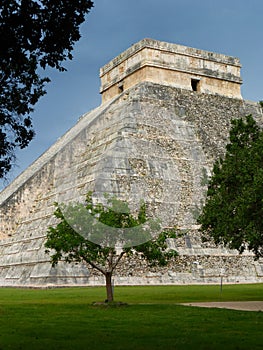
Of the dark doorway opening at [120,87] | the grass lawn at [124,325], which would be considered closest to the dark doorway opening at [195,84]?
the dark doorway opening at [120,87]

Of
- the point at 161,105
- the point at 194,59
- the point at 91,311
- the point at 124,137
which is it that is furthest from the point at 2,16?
the point at 194,59

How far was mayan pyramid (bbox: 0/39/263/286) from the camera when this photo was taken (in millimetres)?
23609

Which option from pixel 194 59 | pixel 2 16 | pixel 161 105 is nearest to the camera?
pixel 2 16

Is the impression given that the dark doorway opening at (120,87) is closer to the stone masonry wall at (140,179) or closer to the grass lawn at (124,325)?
the stone masonry wall at (140,179)

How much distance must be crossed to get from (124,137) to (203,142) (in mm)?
4973

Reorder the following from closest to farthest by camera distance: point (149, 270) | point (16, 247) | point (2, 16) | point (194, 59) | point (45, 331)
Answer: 1. point (2, 16)
2. point (45, 331)
3. point (149, 270)
4. point (16, 247)
5. point (194, 59)

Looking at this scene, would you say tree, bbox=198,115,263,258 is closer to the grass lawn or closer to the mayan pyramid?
the grass lawn

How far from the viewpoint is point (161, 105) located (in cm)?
2889

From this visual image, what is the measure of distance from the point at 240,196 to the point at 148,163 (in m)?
9.74

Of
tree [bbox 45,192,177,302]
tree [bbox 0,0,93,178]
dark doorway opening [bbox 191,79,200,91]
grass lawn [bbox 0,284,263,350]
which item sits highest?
dark doorway opening [bbox 191,79,200,91]

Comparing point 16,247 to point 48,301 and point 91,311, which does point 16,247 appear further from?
point 91,311

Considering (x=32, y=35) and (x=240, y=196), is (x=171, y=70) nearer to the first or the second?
(x=240, y=196)

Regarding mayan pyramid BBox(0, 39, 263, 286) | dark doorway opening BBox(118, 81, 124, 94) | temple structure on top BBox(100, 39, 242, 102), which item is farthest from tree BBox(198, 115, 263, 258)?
dark doorway opening BBox(118, 81, 124, 94)

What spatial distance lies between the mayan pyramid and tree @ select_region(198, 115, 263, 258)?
621 cm
